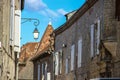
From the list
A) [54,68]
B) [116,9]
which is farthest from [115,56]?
[54,68]

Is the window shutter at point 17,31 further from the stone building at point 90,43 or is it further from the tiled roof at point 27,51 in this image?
the tiled roof at point 27,51

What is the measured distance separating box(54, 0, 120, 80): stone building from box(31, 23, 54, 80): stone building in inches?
160

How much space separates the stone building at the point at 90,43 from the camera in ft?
74.9

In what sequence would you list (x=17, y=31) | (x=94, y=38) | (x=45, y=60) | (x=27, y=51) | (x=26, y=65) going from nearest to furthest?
(x=94, y=38) < (x=17, y=31) < (x=45, y=60) < (x=26, y=65) < (x=27, y=51)

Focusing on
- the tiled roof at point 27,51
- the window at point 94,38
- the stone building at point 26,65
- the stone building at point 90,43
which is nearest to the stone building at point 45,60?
the stone building at point 90,43

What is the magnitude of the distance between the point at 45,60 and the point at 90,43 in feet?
72.2

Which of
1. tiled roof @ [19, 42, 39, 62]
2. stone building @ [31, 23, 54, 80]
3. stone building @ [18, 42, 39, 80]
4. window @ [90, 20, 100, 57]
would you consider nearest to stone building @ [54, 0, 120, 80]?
window @ [90, 20, 100, 57]

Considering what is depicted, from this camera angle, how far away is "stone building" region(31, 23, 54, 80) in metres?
46.3

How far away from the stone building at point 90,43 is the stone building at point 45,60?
160 inches

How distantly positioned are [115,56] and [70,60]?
13.7 m

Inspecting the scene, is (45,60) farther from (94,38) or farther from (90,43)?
(94,38)

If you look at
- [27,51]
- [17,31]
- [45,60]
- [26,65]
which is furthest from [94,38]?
[27,51]

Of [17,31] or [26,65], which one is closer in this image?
A: [17,31]

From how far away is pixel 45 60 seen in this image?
163 feet
